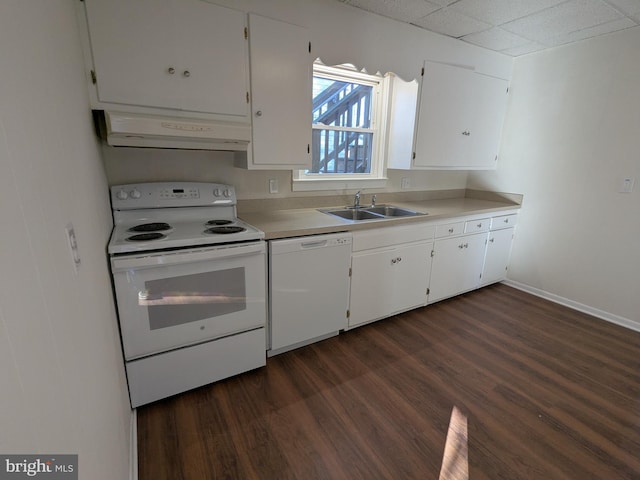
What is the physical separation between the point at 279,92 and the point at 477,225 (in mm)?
2208

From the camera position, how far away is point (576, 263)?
2953 millimetres

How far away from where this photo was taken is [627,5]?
212cm

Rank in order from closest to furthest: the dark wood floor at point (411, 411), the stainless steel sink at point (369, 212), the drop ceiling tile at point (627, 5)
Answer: the dark wood floor at point (411, 411) < the drop ceiling tile at point (627, 5) < the stainless steel sink at point (369, 212)

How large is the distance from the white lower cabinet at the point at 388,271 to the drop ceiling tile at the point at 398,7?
5.21 feet

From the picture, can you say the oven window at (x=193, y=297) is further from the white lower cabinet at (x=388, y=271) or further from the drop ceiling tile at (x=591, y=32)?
the drop ceiling tile at (x=591, y=32)

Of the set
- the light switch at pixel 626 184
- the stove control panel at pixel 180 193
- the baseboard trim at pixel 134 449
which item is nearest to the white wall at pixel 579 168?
the light switch at pixel 626 184

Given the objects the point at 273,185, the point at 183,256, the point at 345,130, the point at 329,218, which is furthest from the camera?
the point at 345,130

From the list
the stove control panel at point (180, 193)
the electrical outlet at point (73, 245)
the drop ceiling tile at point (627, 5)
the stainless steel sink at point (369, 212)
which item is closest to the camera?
the electrical outlet at point (73, 245)

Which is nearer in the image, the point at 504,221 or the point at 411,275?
the point at 411,275

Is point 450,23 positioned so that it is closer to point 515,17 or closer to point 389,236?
point 515,17

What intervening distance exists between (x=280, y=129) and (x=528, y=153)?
2689 mm

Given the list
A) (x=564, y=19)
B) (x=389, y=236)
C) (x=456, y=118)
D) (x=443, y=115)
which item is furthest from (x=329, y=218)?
(x=564, y=19)

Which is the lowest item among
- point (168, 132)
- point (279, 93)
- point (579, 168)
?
point (579, 168)

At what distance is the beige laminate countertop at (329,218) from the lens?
1982mm
